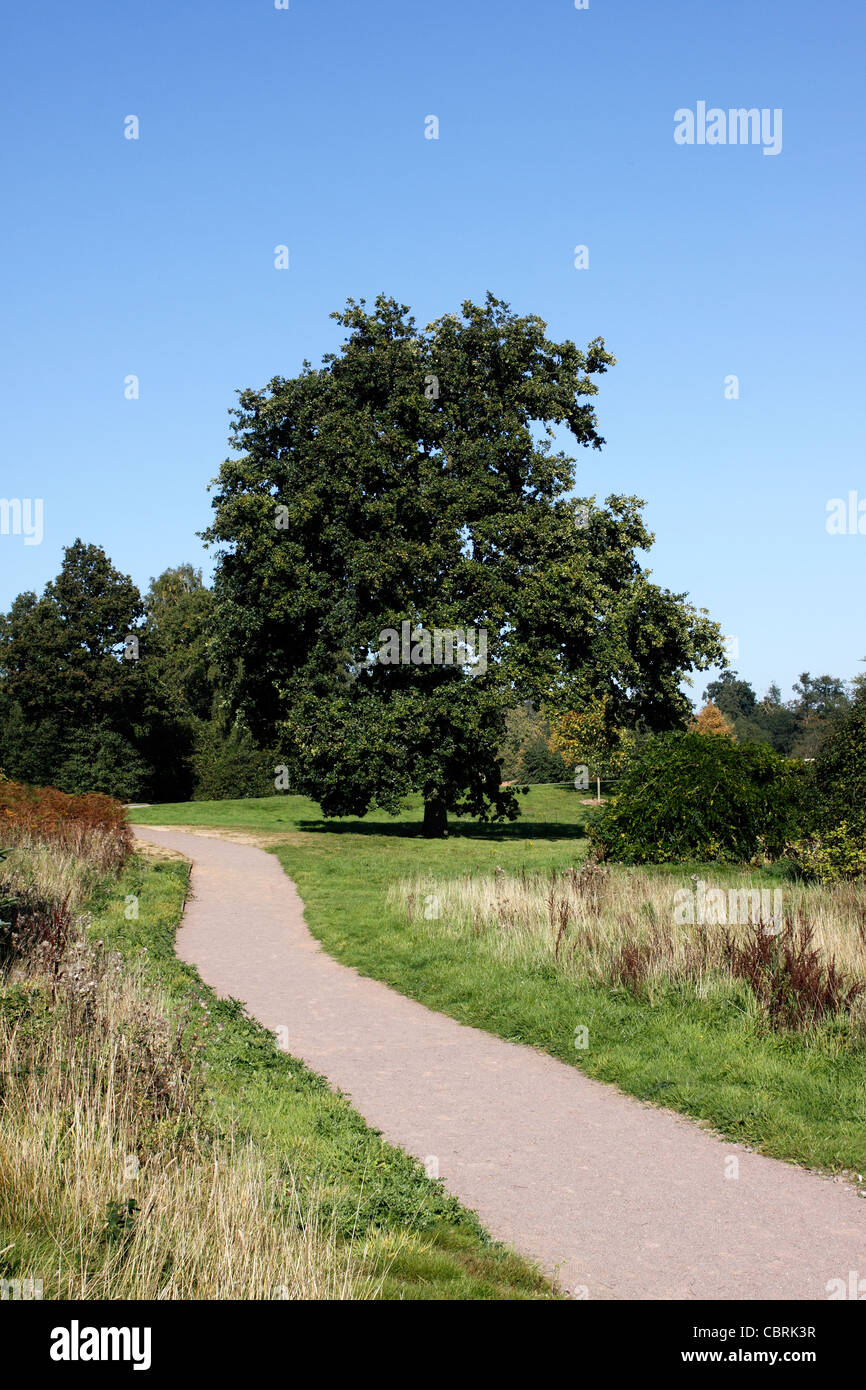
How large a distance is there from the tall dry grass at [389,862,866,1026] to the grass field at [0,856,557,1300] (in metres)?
3.94

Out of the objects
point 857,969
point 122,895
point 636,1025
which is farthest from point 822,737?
point 122,895

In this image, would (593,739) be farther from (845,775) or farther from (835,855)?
(835,855)

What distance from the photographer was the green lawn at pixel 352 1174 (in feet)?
15.8

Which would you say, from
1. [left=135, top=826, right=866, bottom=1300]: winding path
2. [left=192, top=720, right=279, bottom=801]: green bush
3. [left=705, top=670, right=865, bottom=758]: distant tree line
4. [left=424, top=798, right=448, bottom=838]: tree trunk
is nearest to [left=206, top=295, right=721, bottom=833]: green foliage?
[left=424, top=798, right=448, bottom=838]: tree trunk

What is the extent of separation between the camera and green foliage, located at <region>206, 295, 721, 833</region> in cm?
2752

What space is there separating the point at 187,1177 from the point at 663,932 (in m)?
6.98

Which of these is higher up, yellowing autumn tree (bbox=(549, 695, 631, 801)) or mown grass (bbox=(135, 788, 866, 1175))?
yellowing autumn tree (bbox=(549, 695, 631, 801))

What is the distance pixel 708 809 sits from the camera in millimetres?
18953

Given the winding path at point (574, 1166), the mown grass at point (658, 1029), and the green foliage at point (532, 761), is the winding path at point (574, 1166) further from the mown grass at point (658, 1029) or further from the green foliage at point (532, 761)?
the green foliage at point (532, 761)

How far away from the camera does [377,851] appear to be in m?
25.9

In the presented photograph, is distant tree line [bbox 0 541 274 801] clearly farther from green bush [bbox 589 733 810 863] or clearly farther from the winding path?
the winding path

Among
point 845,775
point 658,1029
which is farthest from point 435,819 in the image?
point 658,1029
